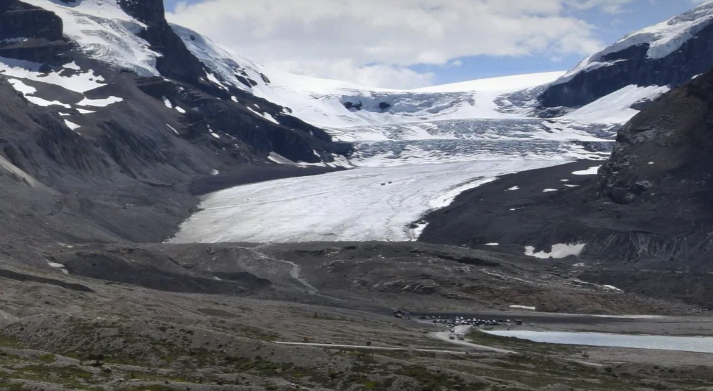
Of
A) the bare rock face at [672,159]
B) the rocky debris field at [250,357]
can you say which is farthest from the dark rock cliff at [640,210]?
the rocky debris field at [250,357]

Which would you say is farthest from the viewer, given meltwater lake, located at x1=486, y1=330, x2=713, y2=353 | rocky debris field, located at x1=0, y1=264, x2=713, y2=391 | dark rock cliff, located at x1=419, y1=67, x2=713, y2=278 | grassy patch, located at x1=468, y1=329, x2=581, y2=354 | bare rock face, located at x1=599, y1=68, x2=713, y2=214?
bare rock face, located at x1=599, y1=68, x2=713, y2=214

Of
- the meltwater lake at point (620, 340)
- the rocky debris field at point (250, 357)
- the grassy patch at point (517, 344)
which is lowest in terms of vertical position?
the meltwater lake at point (620, 340)

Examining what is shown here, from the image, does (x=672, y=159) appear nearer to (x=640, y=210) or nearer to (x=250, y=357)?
(x=640, y=210)

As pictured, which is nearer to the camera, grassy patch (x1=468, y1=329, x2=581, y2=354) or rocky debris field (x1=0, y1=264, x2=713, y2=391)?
rocky debris field (x1=0, y1=264, x2=713, y2=391)

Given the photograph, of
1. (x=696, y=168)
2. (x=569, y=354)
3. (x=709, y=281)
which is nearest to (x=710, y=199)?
(x=696, y=168)

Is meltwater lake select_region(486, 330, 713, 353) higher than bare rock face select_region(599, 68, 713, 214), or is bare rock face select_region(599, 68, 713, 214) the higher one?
bare rock face select_region(599, 68, 713, 214)

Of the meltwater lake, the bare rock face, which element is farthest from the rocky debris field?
the bare rock face

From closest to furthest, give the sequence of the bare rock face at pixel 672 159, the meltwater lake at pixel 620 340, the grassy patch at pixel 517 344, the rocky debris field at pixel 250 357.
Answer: the rocky debris field at pixel 250 357 < the grassy patch at pixel 517 344 < the meltwater lake at pixel 620 340 < the bare rock face at pixel 672 159

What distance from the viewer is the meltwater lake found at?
336 feet

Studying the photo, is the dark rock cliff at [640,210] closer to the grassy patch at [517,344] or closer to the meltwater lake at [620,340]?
the meltwater lake at [620,340]

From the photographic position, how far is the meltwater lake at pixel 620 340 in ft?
336

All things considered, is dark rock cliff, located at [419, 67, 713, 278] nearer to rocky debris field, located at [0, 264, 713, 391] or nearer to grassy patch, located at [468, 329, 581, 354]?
grassy patch, located at [468, 329, 581, 354]

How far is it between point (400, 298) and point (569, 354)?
45.6 metres

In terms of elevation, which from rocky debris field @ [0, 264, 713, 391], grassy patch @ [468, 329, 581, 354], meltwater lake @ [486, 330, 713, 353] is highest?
rocky debris field @ [0, 264, 713, 391]
